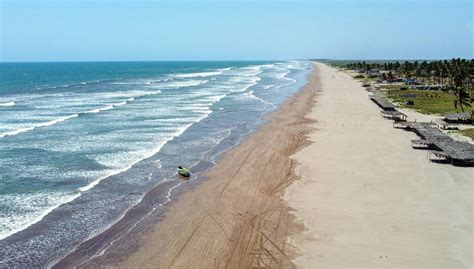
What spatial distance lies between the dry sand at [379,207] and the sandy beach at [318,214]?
0.04 meters

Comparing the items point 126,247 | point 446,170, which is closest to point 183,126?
point 446,170

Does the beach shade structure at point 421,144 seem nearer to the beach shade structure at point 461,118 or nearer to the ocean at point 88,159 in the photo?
the beach shade structure at point 461,118

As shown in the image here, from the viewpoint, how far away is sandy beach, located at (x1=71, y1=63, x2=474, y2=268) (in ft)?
58.1

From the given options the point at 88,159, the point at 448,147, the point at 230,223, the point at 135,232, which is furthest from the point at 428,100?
the point at 135,232

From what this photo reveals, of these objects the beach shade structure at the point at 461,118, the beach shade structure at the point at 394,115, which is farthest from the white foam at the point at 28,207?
the beach shade structure at the point at 461,118

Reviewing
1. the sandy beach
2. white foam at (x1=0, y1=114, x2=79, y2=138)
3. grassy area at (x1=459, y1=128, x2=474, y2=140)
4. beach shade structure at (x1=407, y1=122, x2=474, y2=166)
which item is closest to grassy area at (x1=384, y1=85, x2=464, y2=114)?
grassy area at (x1=459, y1=128, x2=474, y2=140)

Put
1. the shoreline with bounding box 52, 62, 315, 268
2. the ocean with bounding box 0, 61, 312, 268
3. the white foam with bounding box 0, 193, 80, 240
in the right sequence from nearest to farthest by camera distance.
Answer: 1. the shoreline with bounding box 52, 62, 315, 268
2. the ocean with bounding box 0, 61, 312, 268
3. the white foam with bounding box 0, 193, 80, 240

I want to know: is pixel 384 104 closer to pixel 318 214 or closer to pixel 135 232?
pixel 318 214

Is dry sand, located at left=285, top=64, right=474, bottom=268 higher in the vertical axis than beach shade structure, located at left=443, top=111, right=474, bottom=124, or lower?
lower

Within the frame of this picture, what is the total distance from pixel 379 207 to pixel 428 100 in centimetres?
4430

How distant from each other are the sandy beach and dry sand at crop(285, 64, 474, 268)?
45mm

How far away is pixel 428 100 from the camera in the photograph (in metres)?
62.8

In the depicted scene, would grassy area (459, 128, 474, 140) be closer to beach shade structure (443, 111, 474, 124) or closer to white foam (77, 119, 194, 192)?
beach shade structure (443, 111, 474, 124)

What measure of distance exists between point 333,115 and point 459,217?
1297 inches
